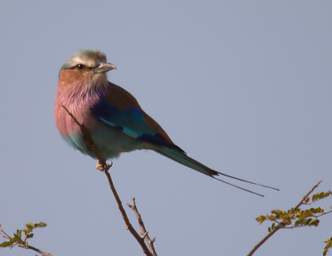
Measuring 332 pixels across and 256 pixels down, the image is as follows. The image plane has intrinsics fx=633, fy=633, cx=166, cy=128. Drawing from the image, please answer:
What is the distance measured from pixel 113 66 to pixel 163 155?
42.3 inches

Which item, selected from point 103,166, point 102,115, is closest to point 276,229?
point 103,166

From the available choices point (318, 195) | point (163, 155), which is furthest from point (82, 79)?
point (318, 195)

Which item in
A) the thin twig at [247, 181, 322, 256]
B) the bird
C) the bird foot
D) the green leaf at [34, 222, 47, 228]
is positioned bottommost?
the thin twig at [247, 181, 322, 256]

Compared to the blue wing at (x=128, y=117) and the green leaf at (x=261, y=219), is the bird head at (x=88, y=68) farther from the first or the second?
the green leaf at (x=261, y=219)

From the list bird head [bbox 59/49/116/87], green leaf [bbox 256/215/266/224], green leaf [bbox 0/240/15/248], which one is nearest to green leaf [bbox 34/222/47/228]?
green leaf [bbox 0/240/15/248]

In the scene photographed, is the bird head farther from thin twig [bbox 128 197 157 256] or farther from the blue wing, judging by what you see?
thin twig [bbox 128 197 157 256]

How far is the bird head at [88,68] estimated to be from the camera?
6.55 metres

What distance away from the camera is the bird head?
655 cm

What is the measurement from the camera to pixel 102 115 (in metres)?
6.45

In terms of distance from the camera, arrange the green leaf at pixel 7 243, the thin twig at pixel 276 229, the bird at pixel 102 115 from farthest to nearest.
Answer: the bird at pixel 102 115 < the green leaf at pixel 7 243 < the thin twig at pixel 276 229

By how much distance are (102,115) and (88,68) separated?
567mm

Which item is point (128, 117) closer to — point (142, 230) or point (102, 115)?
point (102, 115)

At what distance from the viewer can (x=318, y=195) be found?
4.01 metres

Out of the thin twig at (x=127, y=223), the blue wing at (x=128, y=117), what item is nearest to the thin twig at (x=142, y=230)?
the thin twig at (x=127, y=223)
